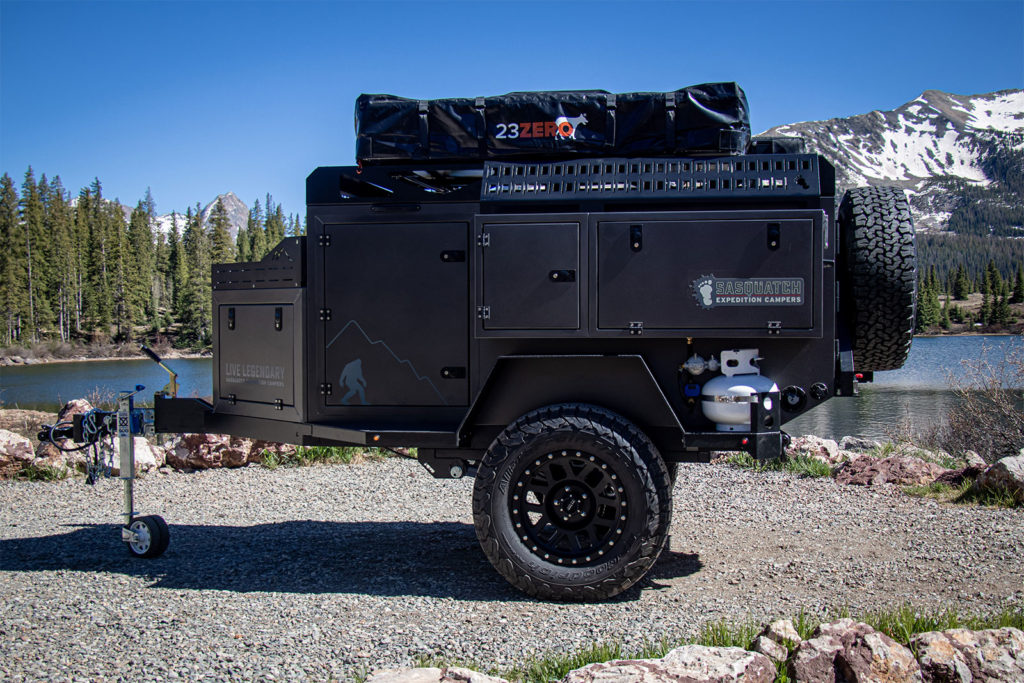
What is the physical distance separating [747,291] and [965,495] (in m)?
3.96

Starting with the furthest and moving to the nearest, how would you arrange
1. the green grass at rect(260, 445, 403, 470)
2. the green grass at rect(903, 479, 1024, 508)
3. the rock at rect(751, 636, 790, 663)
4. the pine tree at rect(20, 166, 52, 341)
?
1. the pine tree at rect(20, 166, 52, 341)
2. the green grass at rect(260, 445, 403, 470)
3. the green grass at rect(903, 479, 1024, 508)
4. the rock at rect(751, 636, 790, 663)

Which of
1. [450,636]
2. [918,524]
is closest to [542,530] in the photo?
[450,636]

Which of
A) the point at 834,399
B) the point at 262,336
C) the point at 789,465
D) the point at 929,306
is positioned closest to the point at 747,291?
the point at 262,336

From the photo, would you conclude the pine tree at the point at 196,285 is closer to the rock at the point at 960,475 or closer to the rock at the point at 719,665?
the rock at the point at 960,475

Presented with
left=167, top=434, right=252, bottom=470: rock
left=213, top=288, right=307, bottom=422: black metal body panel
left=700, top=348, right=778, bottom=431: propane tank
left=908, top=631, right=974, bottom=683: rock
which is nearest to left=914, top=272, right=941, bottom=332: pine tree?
left=167, top=434, right=252, bottom=470: rock

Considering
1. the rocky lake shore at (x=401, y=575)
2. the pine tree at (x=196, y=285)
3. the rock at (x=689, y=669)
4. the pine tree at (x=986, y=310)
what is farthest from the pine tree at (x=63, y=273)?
the pine tree at (x=986, y=310)

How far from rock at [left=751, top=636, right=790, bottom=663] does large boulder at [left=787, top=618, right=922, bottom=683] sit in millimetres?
102

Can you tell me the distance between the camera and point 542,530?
505cm

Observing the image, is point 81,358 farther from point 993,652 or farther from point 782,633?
point 993,652

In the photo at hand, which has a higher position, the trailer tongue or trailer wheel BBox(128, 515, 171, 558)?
the trailer tongue

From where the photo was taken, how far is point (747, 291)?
481 centimetres

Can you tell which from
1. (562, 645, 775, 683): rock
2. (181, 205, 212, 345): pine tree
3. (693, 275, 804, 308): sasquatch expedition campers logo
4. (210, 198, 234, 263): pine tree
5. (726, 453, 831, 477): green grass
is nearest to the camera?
(562, 645, 775, 683): rock

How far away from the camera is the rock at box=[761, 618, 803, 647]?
3713 millimetres

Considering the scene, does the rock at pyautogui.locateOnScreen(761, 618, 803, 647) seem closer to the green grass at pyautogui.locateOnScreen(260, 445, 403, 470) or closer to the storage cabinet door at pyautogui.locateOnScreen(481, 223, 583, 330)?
the storage cabinet door at pyautogui.locateOnScreen(481, 223, 583, 330)
